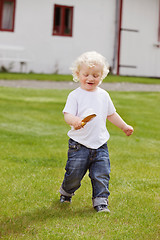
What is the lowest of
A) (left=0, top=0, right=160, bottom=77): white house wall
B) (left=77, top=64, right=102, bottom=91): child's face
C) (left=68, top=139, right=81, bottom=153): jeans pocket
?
(left=68, top=139, right=81, bottom=153): jeans pocket

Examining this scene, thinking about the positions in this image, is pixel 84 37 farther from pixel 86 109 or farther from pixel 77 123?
pixel 77 123

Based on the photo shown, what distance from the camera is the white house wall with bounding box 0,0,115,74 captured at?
1859 centimetres

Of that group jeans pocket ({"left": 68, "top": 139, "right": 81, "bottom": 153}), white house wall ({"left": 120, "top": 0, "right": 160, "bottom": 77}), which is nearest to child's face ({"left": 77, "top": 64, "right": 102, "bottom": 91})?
jeans pocket ({"left": 68, "top": 139, "right": 81, "bottom": 153})

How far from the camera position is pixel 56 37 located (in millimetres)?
19234

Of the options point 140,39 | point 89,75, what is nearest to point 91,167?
point 89,75

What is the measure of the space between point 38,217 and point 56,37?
16.3 meters

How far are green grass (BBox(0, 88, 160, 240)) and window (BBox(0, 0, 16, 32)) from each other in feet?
37.0

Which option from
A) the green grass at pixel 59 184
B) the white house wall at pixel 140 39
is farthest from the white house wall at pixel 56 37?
the green grass at pixel 59 184

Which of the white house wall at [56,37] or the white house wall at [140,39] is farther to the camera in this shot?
the white house wall at [140,39]

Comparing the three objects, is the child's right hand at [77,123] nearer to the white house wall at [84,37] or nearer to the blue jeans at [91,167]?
the blue jeans at [91,167]

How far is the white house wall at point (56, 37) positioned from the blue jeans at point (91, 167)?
1512 cm

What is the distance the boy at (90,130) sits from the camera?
3.59 meters

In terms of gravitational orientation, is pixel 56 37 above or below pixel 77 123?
above

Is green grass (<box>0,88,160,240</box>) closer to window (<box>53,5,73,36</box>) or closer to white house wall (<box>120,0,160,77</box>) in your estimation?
window (<box>53,5,73,36</box>)
